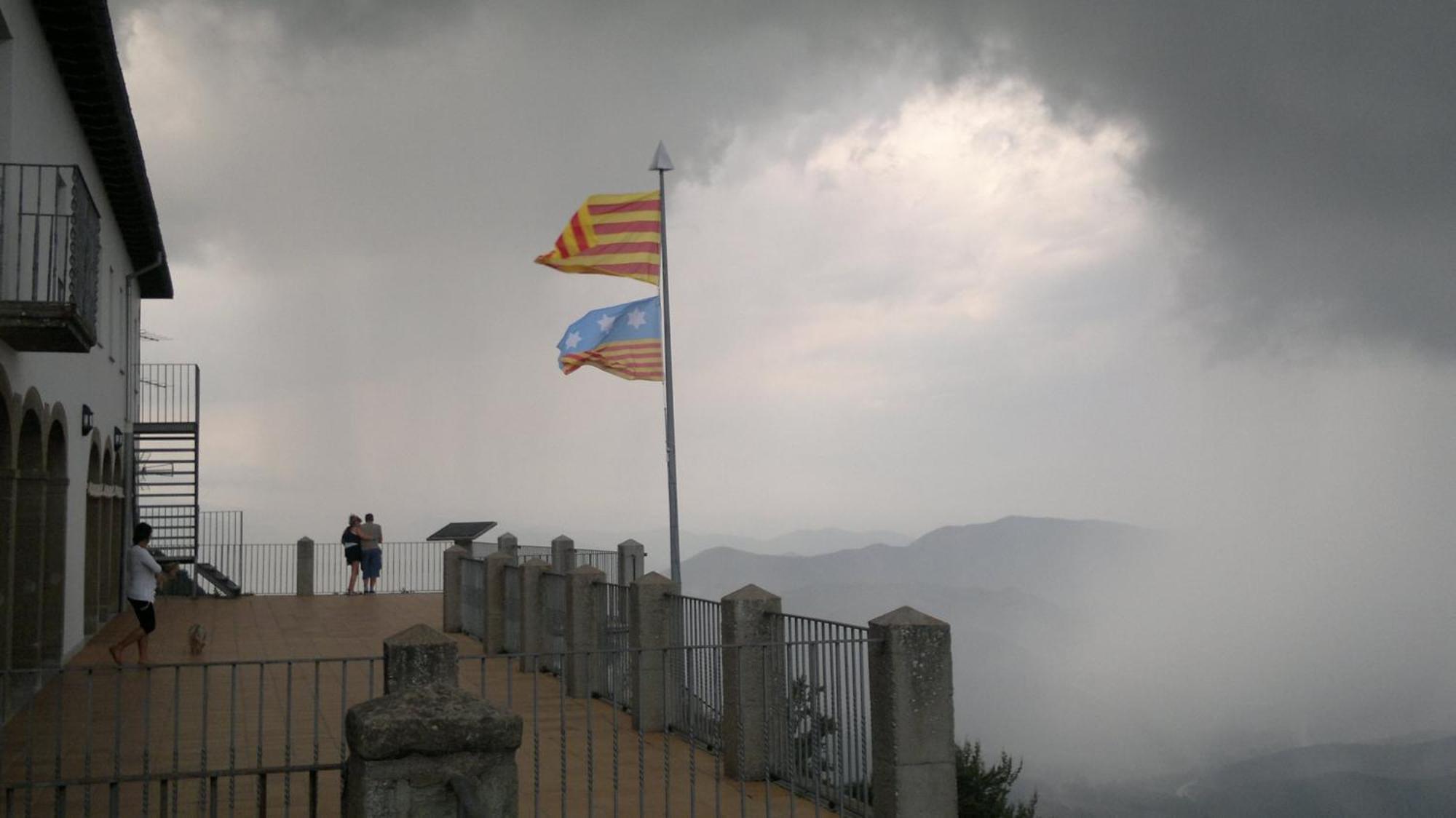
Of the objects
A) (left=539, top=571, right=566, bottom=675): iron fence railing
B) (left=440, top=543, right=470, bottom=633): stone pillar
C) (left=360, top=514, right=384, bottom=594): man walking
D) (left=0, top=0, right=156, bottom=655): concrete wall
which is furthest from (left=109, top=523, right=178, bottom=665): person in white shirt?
(left=360, top=514, right=384, bottom=594): man walking

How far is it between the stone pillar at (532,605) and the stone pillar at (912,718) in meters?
9.34

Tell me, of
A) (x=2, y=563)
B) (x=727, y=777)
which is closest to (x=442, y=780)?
(x=727, y=777)

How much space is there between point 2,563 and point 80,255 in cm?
349

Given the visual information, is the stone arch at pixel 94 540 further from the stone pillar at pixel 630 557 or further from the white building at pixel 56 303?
the stone pillar at pixel 630 557

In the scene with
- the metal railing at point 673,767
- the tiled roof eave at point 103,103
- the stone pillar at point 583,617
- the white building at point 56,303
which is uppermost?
the tiled roof eave at point 103,103

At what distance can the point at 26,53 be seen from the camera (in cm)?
1388

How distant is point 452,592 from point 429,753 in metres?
19.4

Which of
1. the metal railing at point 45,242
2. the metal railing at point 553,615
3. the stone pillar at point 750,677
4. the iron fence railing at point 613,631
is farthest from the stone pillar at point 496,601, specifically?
the stone pillar at point 750,677

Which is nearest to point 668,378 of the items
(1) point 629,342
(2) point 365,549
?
(1) point 629,342

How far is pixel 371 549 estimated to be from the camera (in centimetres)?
3250

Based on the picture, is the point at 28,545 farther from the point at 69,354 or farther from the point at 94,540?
the point at 94,540

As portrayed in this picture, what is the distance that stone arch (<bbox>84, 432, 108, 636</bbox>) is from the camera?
21547 millimetres

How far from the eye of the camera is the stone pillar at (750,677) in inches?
439

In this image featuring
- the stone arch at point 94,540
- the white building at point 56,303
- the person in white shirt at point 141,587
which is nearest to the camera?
the white building at point 56,303
